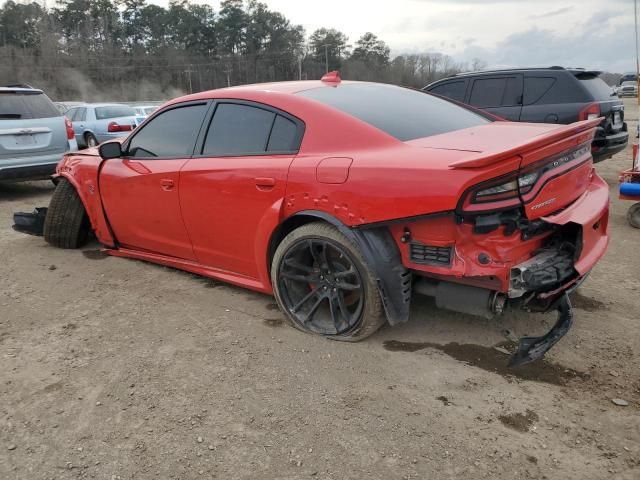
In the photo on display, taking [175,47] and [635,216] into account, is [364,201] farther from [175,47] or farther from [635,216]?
[175,47]

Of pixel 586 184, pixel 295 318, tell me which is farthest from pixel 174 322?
pixel 586 184

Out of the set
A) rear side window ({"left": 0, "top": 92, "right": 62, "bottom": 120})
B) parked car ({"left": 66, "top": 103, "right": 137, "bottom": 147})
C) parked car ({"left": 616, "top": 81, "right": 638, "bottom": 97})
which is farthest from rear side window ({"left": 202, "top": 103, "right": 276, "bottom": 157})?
parked car ({"left": 616, "top": 81, "right": 638, "bottom": 97})

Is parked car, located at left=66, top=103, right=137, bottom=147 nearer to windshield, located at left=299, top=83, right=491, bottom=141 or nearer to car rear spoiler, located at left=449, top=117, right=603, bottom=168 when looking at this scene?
windshield, located at left=299, top=83, right=491, bottom=141

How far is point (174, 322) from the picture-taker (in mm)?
3502

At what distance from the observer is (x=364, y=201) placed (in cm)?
277

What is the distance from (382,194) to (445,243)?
40cm

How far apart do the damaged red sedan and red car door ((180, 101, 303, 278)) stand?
0.01 m

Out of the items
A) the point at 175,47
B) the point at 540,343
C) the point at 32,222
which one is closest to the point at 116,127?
the point at 32,222

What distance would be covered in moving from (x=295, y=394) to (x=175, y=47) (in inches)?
2687

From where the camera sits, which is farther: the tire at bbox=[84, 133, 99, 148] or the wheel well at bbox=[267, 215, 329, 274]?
the tire at bbox=[84, 133, 99, 148]

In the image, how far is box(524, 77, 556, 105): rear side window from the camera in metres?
7.56

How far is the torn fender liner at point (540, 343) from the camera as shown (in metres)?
2.62

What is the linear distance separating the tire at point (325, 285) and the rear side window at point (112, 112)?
40.0ft

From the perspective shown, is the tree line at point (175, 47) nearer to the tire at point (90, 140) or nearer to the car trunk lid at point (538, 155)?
the tire at point (90, 140)
